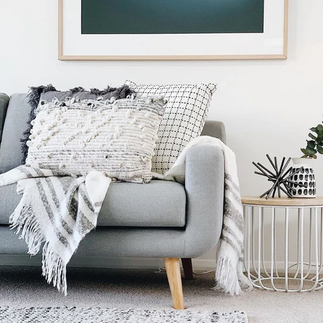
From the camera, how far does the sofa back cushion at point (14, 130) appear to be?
100 inches

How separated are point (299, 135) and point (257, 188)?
Answer: 0.36 m

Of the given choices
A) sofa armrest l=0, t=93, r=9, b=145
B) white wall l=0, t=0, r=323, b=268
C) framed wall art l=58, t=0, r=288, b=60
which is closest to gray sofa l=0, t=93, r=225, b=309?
sofa armrest l=0, t=93, r=9, b=145

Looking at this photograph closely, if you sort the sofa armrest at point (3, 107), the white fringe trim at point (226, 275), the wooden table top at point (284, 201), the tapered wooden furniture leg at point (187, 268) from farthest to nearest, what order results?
the sofa armrest at point (3, 107) < the tapered wooden furniture leg at point (187, 268) < the wooden table top at point (284, 201) < the white fringe trim at point (226, 275)

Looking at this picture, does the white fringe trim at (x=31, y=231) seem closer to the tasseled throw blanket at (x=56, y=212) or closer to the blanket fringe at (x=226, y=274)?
the tasseled throw blanket at (x=56, y=212)

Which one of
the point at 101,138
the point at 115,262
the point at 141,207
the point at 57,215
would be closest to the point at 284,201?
the point at 141,207

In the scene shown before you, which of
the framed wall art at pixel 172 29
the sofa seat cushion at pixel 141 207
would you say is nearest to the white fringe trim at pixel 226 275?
the sofa seat cushion at pixel 141 207

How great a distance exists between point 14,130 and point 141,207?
1.00 meters

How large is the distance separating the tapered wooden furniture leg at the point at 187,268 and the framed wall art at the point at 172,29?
1091mm

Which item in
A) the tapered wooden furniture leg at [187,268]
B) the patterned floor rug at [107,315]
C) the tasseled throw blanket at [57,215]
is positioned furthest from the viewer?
the tapered wooden furniture leg at [187,268]

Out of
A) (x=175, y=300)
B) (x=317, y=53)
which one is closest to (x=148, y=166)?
(x=175, y=300)

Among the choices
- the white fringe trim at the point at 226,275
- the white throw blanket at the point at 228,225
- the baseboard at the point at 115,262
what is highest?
the white throw blanket at the point at 228,225

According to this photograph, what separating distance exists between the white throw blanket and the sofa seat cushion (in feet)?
0.67

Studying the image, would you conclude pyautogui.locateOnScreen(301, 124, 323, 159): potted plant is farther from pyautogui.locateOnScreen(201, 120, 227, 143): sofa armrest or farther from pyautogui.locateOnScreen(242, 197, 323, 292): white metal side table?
pyautogui.locateOnScreen(201, 120, 227, 143): sofa armrest

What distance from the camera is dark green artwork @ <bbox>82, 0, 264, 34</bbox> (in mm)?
2895
